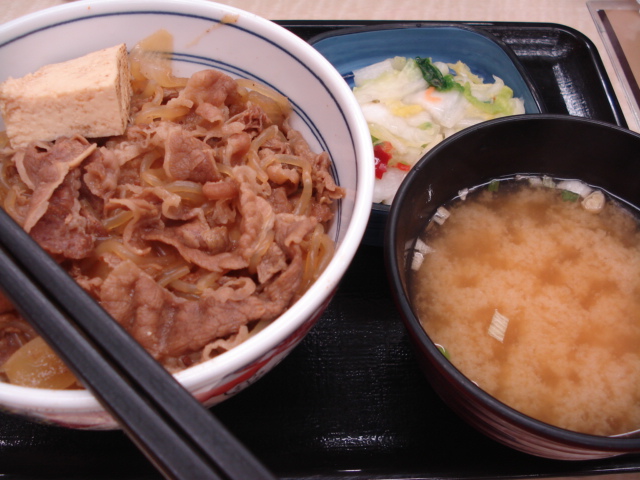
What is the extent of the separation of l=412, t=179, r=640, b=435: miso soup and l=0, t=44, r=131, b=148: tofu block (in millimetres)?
1042

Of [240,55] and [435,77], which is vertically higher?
[240,55]

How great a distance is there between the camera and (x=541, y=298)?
1604 mm

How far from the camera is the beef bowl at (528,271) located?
1.43 meters

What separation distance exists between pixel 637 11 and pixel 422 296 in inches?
99.1

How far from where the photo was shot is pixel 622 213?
1801 mm

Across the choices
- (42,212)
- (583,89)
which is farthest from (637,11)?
(42,212)

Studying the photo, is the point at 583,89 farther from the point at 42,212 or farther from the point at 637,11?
the point at 42,212

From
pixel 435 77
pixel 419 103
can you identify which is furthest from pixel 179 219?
pixel 435 77

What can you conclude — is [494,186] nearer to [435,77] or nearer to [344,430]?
[435,77]

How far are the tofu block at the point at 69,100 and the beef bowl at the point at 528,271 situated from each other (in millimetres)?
832

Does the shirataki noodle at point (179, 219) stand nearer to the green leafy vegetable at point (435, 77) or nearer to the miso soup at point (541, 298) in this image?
the miso soup at point (541, 298)

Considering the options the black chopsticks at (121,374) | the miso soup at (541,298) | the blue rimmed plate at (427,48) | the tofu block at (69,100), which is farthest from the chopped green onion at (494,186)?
the black chopsticks at (121,374)

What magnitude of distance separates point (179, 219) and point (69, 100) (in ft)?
1.43

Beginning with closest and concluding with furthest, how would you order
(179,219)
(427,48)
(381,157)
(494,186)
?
1. (179,219)
2. (494,186)
3. (381,157)
4. (427,48)
